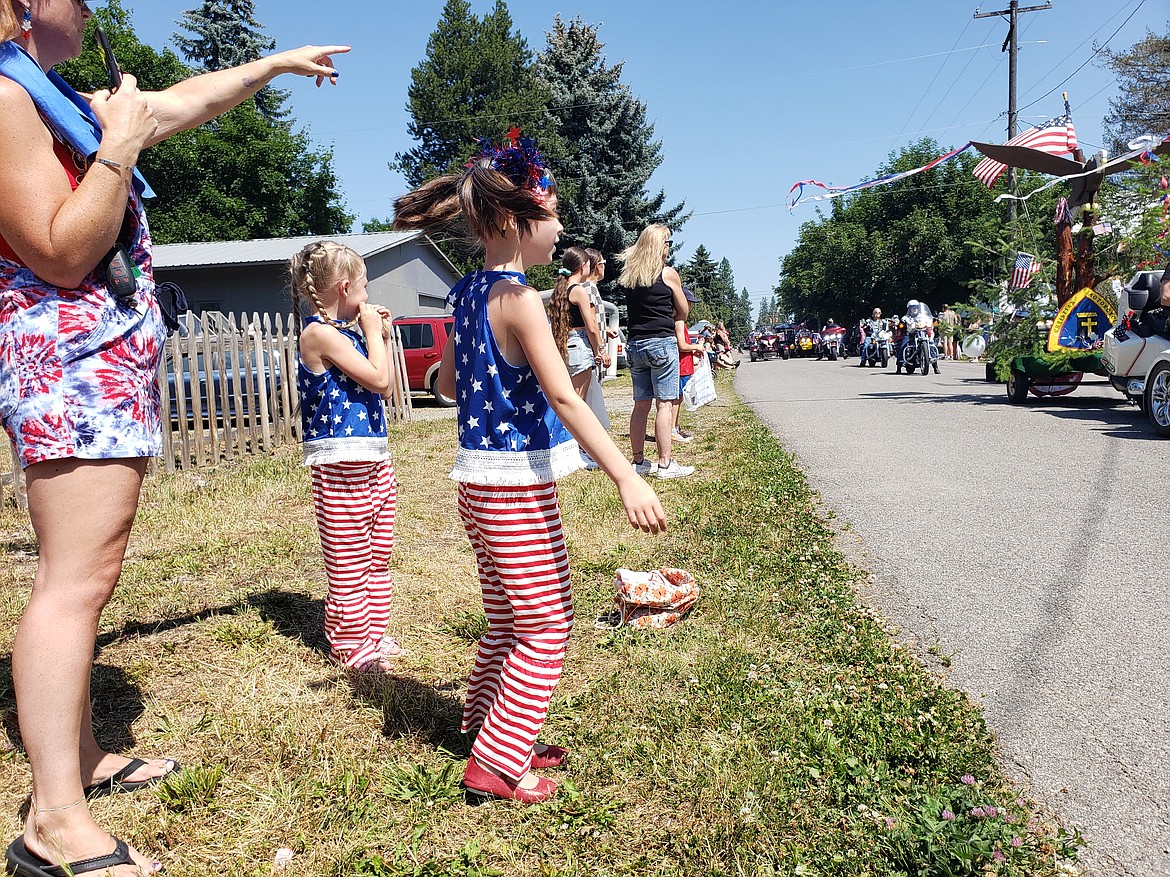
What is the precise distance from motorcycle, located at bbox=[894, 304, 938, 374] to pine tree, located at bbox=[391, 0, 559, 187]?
3292cm

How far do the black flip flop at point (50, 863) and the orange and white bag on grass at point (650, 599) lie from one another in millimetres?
2110

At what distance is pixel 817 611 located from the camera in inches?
148

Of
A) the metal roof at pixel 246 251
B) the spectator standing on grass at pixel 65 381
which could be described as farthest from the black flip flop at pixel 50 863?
the metal roof at pixel 246 251

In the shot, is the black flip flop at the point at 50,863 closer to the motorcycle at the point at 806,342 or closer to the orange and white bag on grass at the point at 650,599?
the orange and white bag on grass at the point at 650,599

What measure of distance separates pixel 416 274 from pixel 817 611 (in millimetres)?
28070

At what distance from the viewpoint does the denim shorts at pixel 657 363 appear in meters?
7.30

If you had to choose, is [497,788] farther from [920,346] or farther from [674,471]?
[920,346]

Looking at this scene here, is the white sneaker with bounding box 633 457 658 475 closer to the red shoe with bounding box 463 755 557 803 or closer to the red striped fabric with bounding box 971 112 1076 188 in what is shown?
the red shoe with bounding box 463 755 557 803

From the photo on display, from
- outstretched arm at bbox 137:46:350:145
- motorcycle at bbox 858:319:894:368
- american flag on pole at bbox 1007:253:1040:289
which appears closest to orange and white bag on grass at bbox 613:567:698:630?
outstretched arm at bbox 137:46:350:145

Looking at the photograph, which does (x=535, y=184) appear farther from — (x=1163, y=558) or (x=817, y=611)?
(x=1163, y=558)

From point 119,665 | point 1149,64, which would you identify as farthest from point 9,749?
point 1149,64

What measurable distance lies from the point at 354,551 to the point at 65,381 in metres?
1.53

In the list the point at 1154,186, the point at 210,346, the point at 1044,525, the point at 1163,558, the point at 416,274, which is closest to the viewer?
the point at 1163,558

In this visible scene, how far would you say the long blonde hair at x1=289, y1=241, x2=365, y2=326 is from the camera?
134 inches
